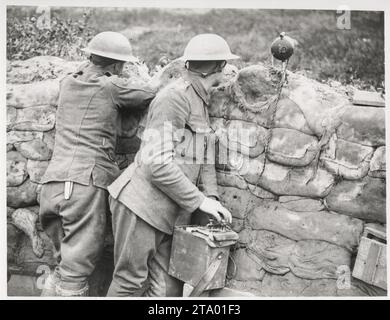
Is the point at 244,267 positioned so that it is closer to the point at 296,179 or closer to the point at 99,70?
the point at 296,179

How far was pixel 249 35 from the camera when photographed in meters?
5.70

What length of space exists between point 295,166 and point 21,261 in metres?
2.36

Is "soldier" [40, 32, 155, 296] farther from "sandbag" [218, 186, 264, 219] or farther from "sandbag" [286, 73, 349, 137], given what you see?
"sandbag" [286, 73, 349, 137]

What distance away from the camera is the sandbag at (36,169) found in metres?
3.93

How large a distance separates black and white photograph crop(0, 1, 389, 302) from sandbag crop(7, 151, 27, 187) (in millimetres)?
11

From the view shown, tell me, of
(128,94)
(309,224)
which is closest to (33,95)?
(128,94)

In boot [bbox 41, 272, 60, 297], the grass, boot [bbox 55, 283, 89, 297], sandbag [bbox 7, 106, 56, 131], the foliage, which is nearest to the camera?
boot [bbox 55, 283, 89, 297]

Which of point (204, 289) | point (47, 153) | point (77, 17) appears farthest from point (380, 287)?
point (77, 17)

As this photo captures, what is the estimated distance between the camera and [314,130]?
349 cm

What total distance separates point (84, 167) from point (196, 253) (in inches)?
40.2

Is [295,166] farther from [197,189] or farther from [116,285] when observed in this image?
[116,285]

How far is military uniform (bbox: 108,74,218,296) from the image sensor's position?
3.27 m

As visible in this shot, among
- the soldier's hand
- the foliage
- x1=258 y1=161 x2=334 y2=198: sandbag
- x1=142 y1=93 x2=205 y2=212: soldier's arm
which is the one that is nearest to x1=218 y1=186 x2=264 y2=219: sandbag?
x1=258 y1=161 x2=334 y2=198: sandbag

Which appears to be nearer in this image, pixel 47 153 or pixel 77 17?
pixel 47 153
